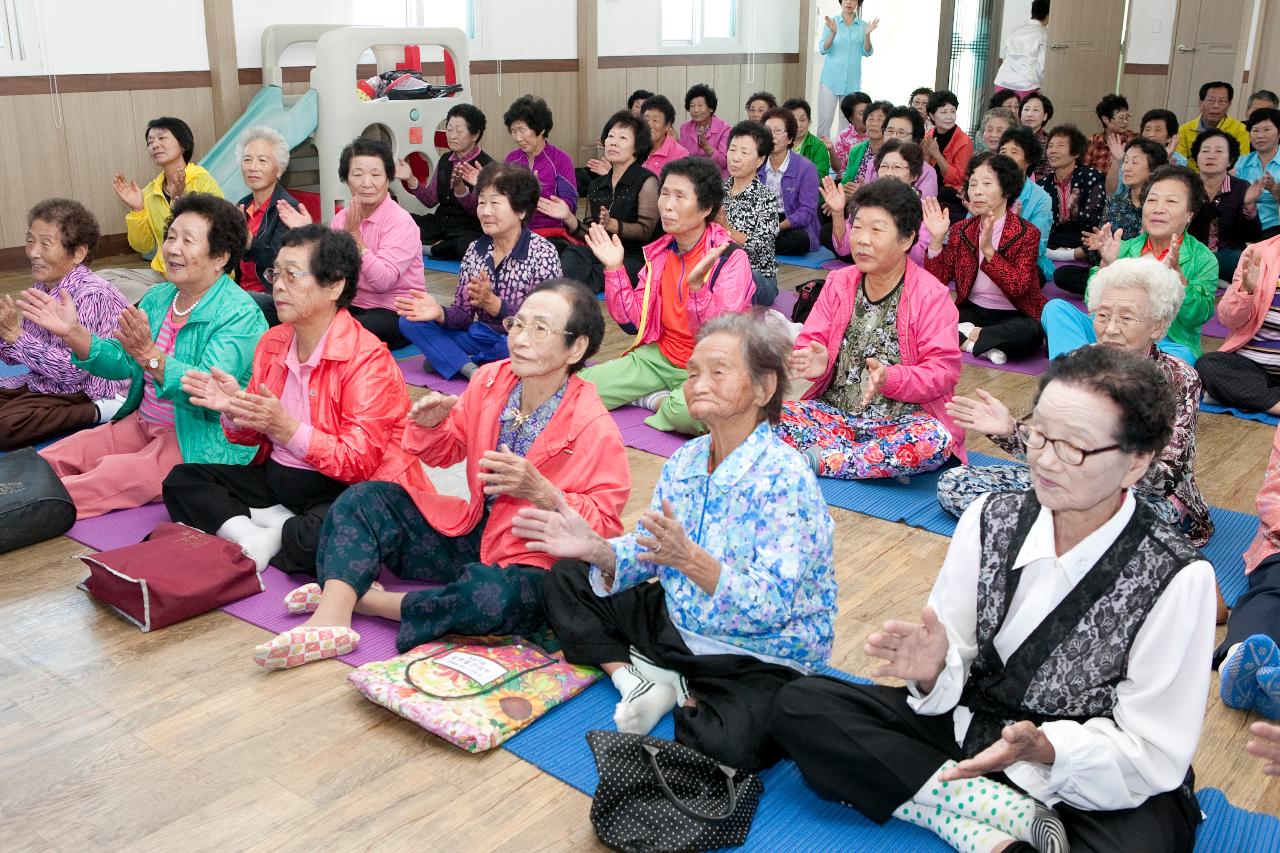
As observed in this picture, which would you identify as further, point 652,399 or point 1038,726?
point 652,399

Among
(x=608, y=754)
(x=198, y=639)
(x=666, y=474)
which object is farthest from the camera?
(x=198, y=639)

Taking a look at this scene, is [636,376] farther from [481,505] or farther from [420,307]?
[481,505]

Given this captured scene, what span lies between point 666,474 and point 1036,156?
4.68 m

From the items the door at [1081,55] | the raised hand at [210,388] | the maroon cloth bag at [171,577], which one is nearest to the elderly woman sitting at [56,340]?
the raised hand at [210,388]

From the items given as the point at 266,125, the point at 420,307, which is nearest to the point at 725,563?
the point at 420,307

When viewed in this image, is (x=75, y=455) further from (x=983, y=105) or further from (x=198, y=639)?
(x=983, y=105)

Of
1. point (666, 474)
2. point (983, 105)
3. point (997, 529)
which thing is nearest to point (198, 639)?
point (666, 474)

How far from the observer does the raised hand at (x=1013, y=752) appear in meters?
1.77

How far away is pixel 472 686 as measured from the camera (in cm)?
252

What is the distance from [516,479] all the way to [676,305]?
211 cm

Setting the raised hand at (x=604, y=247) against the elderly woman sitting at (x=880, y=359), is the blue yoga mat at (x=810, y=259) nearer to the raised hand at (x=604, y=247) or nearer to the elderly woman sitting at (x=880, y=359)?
the raised hand at (x=604, y=247)

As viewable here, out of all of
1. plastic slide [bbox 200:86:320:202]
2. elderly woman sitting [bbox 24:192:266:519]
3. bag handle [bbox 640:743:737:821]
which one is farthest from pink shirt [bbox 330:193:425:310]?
bag handle [bbox 640:743:737:821]

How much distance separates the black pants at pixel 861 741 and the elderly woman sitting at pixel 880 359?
63.7 inches

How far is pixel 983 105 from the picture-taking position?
12.0m
